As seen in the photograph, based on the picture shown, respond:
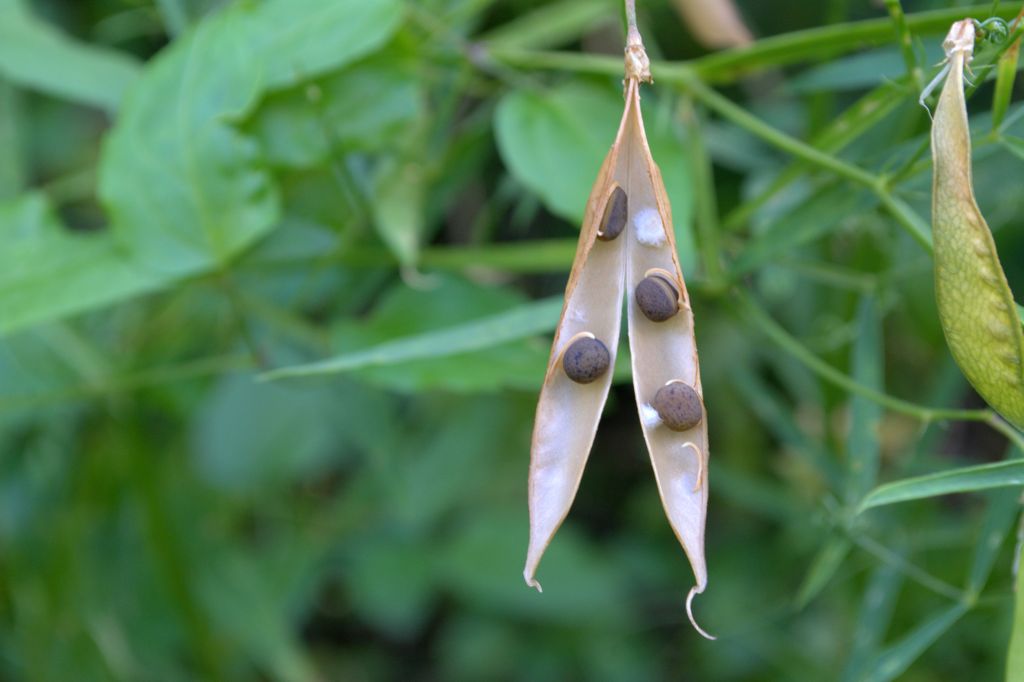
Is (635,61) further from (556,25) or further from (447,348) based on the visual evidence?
(556,25)

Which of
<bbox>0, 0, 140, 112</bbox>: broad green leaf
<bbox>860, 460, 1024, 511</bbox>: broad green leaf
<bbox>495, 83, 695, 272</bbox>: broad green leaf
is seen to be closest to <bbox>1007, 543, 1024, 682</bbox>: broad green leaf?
<bbox>860, 460, 1024, 511</bbox>: broad green leaf

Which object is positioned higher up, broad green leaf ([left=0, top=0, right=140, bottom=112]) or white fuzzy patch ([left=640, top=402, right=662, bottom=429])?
broad green leaf ([left=0, top=0, right=140, bottom=112])

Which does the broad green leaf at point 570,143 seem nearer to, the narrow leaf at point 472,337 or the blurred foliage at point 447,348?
the blurred foliage at point 447,348

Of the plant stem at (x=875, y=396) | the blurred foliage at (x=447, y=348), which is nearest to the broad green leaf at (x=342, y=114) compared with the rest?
the blurred foliage at (x=447, y=348)

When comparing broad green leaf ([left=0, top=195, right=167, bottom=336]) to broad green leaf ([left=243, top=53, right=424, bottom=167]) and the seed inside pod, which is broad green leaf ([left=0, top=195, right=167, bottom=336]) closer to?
broad green leaf ([left=243, top=53, right=424, bottom=167])

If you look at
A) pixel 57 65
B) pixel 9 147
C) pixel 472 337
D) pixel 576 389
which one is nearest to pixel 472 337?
pixel 472 337

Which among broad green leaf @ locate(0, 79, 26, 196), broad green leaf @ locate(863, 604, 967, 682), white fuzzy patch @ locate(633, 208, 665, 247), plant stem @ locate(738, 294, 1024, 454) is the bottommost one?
broad green leaf @ locate(863, 604, 967, 682)
